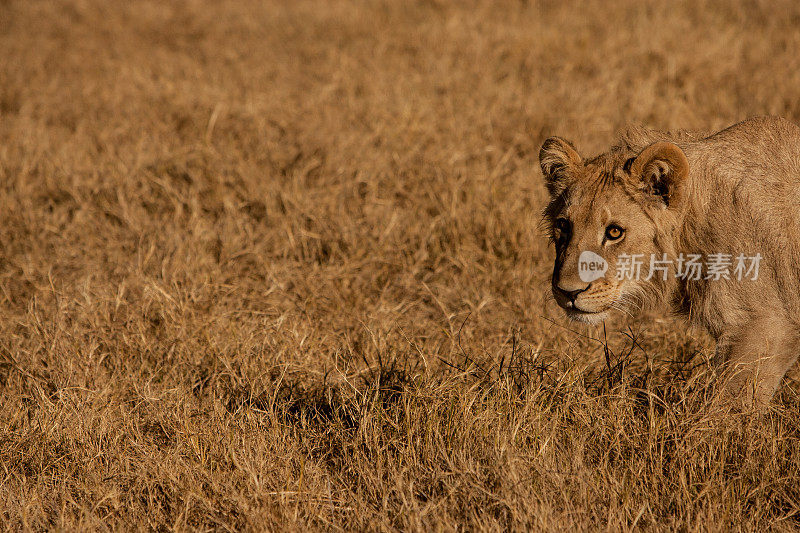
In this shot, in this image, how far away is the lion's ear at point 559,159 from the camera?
4.35 m

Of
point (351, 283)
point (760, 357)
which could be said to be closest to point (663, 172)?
point (760, 357)

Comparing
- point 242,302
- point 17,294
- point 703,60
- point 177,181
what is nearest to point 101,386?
point 242,302

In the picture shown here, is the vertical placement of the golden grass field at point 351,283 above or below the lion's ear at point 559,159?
below

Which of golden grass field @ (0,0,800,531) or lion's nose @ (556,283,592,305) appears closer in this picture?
golden grass field @ (0,0,800,531)

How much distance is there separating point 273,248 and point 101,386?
6.39 ft

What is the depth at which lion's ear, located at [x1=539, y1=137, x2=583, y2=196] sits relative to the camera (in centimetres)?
435

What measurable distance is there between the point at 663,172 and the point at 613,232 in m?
0.37

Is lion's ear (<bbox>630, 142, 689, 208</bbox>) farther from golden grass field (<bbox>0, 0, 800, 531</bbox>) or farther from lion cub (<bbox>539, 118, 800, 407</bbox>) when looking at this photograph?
golden grass field (<bbox>0, 0, 800, 531</bbox>)

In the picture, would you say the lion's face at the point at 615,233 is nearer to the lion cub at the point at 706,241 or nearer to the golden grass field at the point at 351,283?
the lion cub at the point at 706,241

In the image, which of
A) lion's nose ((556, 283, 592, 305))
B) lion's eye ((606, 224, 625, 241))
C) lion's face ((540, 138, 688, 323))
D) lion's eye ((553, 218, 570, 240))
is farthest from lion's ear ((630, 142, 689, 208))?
lion's nose ((556, 283, 592, 305))

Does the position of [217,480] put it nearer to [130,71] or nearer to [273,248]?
[273,248]

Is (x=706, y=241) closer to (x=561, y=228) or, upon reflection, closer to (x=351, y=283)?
(x=561, y=228)

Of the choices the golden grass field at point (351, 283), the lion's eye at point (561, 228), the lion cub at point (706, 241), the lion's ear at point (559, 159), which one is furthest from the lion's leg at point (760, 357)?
the lion's ear at point (559, 159)

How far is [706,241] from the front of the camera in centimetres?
399
